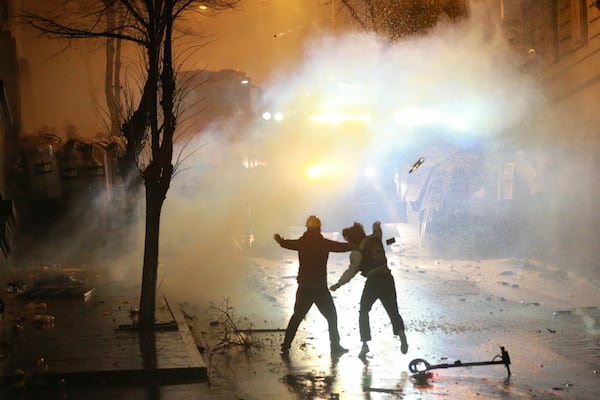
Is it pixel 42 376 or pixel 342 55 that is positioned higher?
pixel 342 55

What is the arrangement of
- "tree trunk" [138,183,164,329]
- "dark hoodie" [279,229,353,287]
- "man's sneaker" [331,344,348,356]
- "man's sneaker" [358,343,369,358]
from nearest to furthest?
"man's sneaker" [358,343,369,358] < "man's sneaker" [331,344,348,356] < "dark hoodie" [279,229,353,287] < "tree trunk" [138,183,164,329]

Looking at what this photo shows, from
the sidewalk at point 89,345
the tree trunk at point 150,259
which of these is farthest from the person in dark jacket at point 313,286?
the tree trunk at point 150,259

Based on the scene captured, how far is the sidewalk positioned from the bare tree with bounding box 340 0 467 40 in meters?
13.8

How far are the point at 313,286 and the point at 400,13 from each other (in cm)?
1800

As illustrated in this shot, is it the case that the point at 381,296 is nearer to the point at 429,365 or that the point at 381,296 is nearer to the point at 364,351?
the point at 364,351

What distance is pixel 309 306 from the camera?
26.4 feet

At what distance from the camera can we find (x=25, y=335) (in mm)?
8047

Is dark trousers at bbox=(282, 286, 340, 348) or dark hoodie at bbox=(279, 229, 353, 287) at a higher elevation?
dark hoodie at bbox=(279, 229, 353, 287)

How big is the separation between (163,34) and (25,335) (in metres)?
3.80

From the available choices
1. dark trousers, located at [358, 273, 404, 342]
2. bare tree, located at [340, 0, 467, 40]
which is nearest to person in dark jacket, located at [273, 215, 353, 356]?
dark trousers, located at [358, 273, 404, 342]

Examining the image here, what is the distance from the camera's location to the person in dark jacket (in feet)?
26.1

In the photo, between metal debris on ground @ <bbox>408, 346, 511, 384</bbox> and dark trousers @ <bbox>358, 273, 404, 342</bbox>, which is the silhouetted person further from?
metal debris on ground @ <bbox>408, 346, 511, 384</bbox>

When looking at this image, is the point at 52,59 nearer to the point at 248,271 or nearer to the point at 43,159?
the point at 43,159

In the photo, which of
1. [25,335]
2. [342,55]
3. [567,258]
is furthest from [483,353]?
[342,55]
